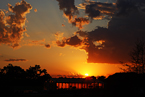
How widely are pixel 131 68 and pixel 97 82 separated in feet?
56.1

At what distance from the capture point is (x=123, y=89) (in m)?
39.7

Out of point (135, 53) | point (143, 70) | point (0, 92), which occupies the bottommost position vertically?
point (0, 92)

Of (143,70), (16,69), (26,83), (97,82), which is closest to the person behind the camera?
(143,70)

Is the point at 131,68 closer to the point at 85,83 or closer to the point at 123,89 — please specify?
the point at 123,89

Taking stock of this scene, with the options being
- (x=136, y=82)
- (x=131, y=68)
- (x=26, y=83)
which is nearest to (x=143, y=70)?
(x=131, y=68)

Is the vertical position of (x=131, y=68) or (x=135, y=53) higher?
(x=135, y=53)

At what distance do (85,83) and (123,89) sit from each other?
2162cm

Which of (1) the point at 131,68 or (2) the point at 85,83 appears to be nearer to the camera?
(1) the point at 131,68

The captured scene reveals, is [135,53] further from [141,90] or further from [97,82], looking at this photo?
[97,82]

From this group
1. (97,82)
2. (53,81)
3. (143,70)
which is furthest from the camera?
(97,82)

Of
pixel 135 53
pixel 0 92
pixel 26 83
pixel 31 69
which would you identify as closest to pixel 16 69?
pixel 31 69

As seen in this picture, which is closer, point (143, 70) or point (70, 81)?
point (143, 70)

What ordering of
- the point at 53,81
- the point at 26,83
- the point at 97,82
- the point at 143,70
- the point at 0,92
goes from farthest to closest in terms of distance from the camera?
the point at 26,83, the point at 97,82, the point at 53,81, the point at 143,70, the point at 0,92

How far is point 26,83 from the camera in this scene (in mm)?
83812
